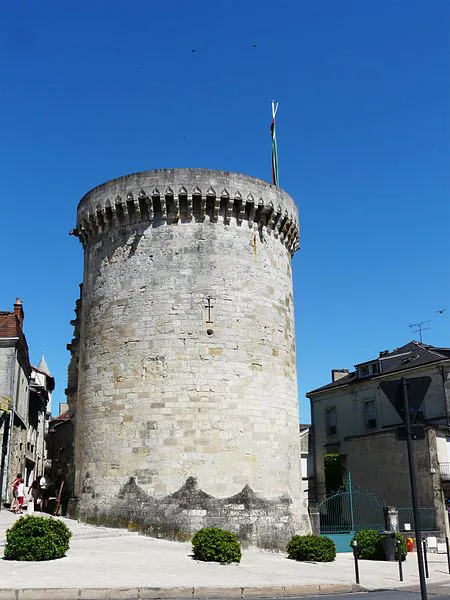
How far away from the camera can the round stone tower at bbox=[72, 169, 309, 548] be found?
1773cm

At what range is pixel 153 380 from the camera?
1833 cm

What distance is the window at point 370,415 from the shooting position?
34.1m

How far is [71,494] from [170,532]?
4391 millimetres

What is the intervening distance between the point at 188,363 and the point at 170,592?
27.9 ft

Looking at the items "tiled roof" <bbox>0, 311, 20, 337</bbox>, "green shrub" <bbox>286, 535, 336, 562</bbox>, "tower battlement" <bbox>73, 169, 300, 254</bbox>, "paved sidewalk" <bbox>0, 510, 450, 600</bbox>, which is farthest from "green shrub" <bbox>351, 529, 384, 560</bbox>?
"tiled roof" <bbox>0, 311, 20, 337</bbox>

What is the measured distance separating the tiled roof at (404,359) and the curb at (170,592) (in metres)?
20.9

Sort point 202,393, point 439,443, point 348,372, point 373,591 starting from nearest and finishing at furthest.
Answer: point 373,591 → point 202,393 → point 439,443 → point 348,372

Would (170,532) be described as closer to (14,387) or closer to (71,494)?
(71,494)

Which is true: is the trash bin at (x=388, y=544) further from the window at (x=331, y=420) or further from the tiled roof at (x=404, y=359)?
the window at (x=331, y=420)

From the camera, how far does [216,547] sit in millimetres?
14016

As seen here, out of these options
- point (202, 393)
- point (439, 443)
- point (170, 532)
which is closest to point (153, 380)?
point (202, 393)

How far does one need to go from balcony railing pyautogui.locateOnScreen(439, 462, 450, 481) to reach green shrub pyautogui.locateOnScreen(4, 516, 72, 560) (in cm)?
1649

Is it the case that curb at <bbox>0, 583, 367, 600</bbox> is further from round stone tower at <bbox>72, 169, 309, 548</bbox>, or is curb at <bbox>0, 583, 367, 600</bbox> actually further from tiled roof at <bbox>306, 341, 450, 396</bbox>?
tiled roof at <bbox>306, 341, 450, 396</bbox>

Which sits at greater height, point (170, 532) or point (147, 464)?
point (147, 464)
